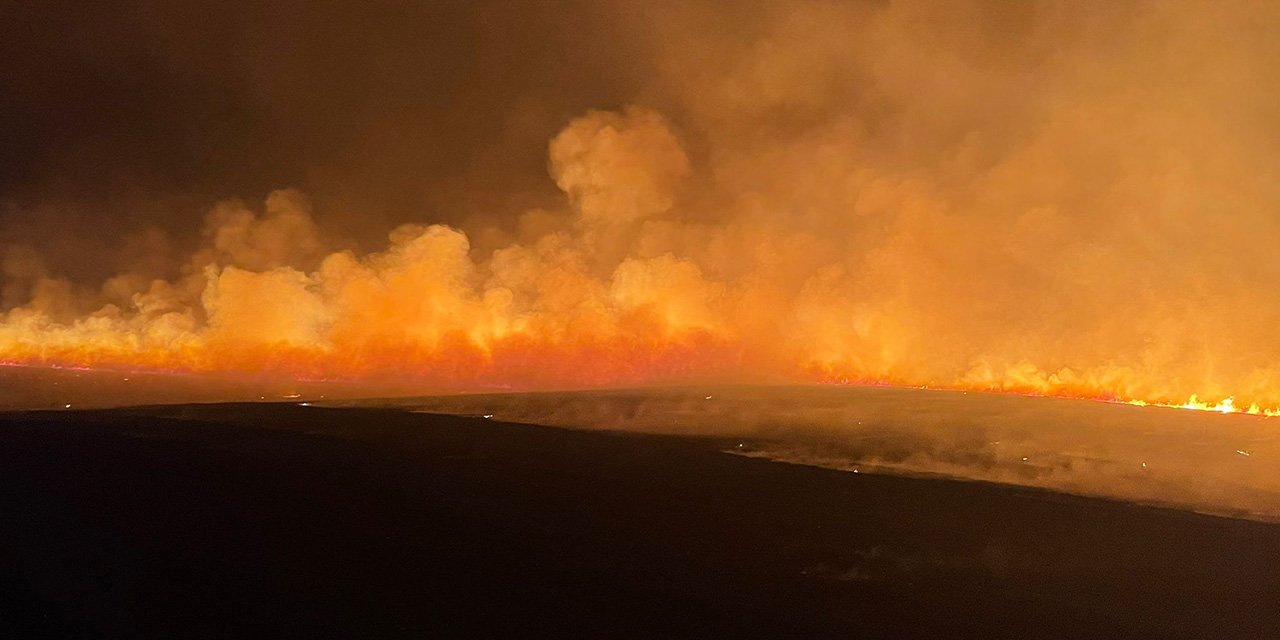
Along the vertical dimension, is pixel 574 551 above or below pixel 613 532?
below

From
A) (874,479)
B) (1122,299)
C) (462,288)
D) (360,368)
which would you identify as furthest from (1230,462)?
(360,368)

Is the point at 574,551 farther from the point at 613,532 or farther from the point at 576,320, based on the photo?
the point at 576,320

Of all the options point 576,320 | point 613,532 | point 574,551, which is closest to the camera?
point 574,551

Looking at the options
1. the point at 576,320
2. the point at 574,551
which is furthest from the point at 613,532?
the point at 576,320

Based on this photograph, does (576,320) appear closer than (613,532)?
No

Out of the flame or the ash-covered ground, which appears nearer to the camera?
the ash-covered ground

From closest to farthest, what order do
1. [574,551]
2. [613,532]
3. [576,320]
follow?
[574,551] < [613,532] < [576,320]

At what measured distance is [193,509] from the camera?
31.6ft

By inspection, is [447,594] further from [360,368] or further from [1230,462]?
[360,368]

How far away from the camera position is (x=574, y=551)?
824 centimetres

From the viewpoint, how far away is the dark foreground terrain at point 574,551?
6773 millimetres

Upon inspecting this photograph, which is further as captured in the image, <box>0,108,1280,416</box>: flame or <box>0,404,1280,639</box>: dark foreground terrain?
<box>0,108,1280,416</box>: flame

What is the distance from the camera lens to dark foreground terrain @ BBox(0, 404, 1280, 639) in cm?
677

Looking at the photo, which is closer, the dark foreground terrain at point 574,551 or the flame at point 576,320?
the dark foreground terrain at point 574,551
